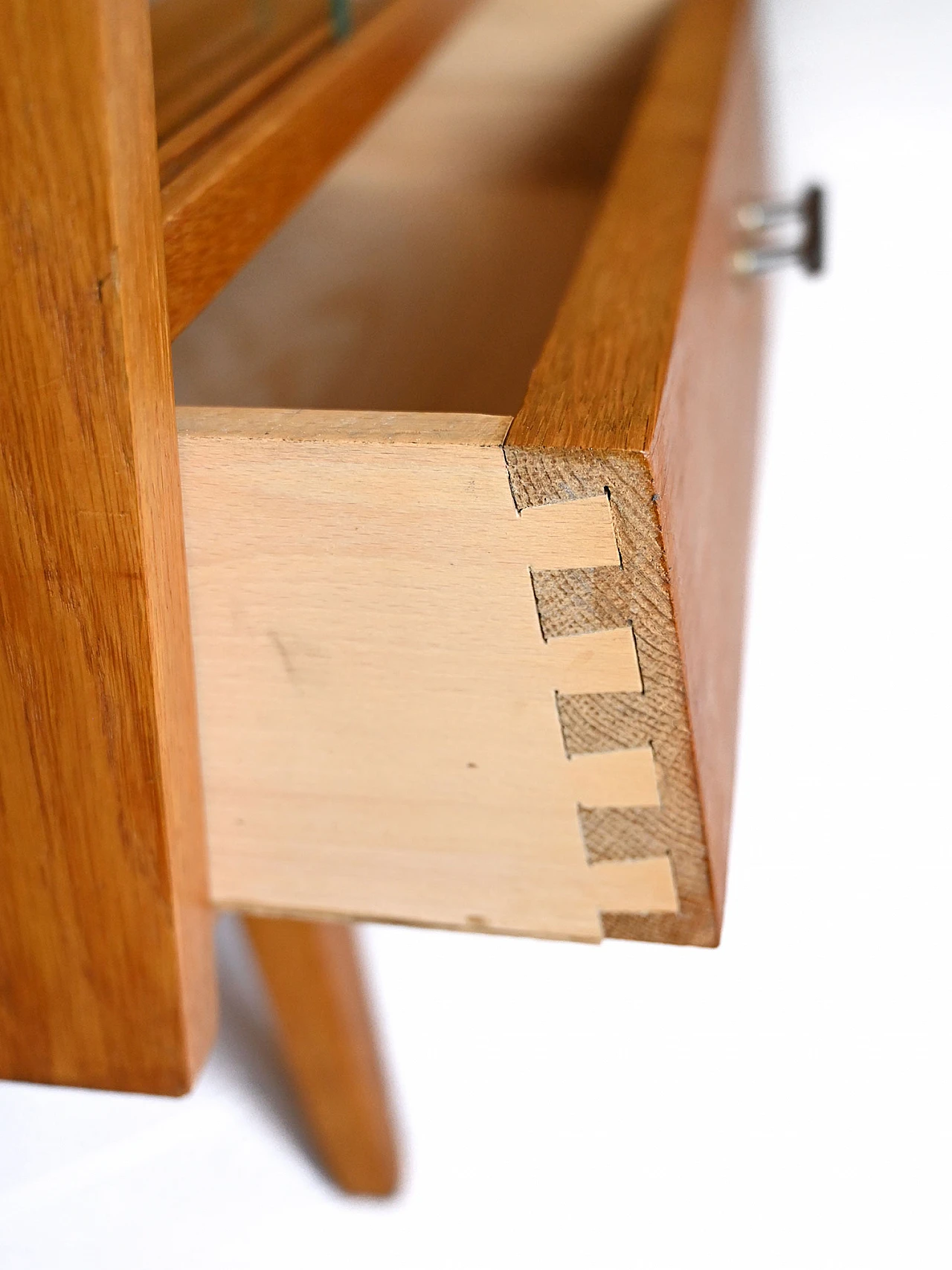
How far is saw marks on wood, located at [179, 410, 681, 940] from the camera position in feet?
1.26

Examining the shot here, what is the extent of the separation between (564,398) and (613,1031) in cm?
76

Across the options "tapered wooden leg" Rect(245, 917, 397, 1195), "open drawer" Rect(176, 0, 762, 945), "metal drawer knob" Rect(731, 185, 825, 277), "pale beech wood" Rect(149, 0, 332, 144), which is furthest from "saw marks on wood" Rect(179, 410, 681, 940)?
"metal drawer knob" Rect(731, 185, 825, 277)

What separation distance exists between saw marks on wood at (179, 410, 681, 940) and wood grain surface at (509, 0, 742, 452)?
2 cm

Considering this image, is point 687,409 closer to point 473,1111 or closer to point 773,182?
point 473,1111

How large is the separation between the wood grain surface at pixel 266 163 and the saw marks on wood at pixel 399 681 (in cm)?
6

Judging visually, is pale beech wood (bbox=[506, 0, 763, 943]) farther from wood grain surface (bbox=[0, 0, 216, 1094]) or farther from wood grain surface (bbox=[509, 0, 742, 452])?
wood grain surface (bbox=[0, 0, 216, 1094])

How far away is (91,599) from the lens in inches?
15.3

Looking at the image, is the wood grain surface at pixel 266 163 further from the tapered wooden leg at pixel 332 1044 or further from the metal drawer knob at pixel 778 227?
the tapered wooden leg at pixel 332 1044

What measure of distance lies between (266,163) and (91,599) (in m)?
0.19

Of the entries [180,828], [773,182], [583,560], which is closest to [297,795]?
[180,828]

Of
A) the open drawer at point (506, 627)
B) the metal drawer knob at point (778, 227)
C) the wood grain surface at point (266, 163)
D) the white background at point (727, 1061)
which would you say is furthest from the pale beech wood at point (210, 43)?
the white background at point (727, 1061)

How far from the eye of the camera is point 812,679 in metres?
0.98

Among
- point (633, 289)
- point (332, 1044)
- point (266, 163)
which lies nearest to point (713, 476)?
point (633, 289)

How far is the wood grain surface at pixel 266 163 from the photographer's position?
0.41 metres
